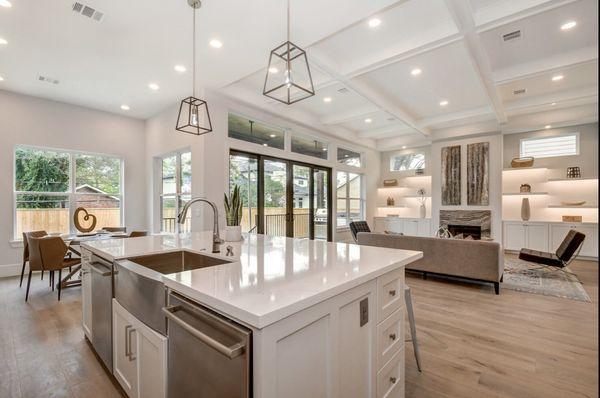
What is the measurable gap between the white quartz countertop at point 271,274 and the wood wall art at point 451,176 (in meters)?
6.54

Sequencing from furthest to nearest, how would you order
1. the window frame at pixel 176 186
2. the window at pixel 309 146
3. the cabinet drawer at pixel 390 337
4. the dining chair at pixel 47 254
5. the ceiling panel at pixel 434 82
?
the window at pixel 309 146
the window frame at pixel 176 186
the ceiling panel at pixel 434 82
the dining chair at pixel 47 254
the cabinet drawer at pixel 390 337

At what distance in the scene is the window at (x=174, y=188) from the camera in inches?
224

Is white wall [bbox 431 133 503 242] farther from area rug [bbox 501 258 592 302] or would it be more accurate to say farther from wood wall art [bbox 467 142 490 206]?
area rug [bbox 501 258 592 302]

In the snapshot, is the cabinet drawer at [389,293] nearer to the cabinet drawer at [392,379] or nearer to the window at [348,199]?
the cabinet drawer at [392,379]

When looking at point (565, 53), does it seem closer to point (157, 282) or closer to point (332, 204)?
point (332, 204)

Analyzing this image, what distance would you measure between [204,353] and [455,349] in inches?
92.2

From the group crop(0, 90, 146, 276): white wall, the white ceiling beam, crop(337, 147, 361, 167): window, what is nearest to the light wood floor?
crop(0, 90, 146, 276): white wall

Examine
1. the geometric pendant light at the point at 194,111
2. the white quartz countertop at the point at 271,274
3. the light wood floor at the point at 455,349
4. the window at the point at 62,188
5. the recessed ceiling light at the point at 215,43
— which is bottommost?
the light wood floor at the point at 455,349

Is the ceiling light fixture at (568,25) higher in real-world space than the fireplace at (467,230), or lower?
Result: higher

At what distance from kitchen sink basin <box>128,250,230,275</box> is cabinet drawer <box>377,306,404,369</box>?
1.25m

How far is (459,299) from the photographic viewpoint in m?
3.90

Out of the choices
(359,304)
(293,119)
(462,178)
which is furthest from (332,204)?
(359,304)

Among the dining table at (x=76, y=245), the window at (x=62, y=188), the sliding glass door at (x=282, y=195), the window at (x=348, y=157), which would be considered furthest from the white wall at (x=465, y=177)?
the window at (x=62, y=188)

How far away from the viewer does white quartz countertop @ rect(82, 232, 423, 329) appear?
1234 mm
